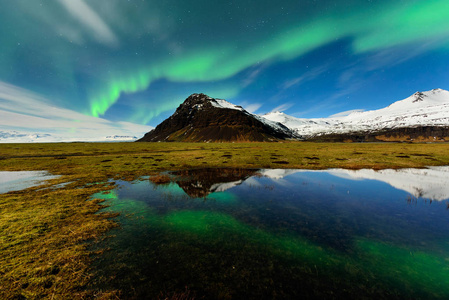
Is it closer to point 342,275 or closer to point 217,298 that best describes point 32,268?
point 217,298

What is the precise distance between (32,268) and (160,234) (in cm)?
576

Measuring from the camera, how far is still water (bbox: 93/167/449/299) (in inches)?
286

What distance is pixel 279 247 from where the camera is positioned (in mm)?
9984

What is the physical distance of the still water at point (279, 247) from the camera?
7.27m

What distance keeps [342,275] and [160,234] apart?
1021 cm

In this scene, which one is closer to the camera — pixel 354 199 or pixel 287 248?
pixel 287 248

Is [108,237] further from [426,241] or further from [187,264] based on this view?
[426,241]

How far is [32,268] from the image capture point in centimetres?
799

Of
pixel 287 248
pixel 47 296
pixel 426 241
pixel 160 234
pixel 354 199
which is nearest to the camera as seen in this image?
pixel 47 296

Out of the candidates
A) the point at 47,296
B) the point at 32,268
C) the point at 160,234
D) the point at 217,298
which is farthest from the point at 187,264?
the point at 32,268

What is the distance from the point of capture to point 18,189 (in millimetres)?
21359

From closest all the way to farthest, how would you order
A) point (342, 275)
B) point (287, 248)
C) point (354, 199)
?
point (342, 275) < point (287, 248) < point (354, 199)

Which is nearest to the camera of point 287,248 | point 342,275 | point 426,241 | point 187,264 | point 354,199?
point 342,275

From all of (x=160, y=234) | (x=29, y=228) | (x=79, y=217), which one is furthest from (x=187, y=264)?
(x=29, y=228)
